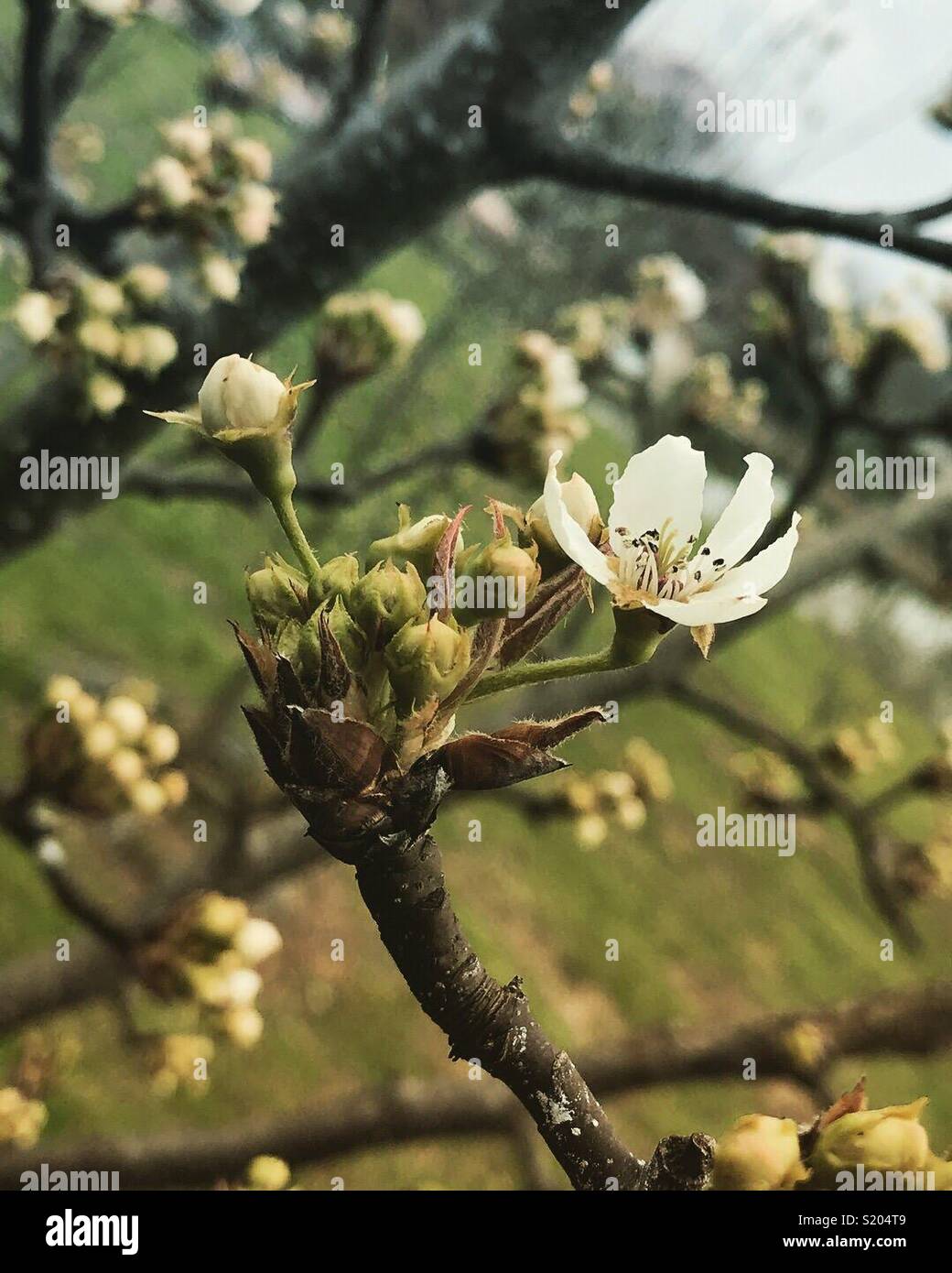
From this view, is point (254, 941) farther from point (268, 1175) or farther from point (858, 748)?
point (858, 748)

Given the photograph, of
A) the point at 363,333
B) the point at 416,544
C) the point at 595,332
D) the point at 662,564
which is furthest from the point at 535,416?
the point at 416,544

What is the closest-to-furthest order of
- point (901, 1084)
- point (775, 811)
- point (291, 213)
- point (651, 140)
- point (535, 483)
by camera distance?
point (291, 213), point (535, 483), point (775, 811), point (651, 140), point (901, 1084)

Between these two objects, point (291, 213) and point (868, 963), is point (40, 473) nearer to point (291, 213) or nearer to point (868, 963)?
point (291, 213)

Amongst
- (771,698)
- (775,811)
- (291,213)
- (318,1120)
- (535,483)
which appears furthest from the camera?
(771,698)

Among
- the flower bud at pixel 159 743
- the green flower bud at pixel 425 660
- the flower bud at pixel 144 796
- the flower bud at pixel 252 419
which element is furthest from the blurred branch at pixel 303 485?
the green flower bud at pixel 425 660

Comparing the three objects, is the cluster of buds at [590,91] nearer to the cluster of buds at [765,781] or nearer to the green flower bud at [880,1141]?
the cluster of buds at [765,781]

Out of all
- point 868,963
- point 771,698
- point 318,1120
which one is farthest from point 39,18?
point 771,698
